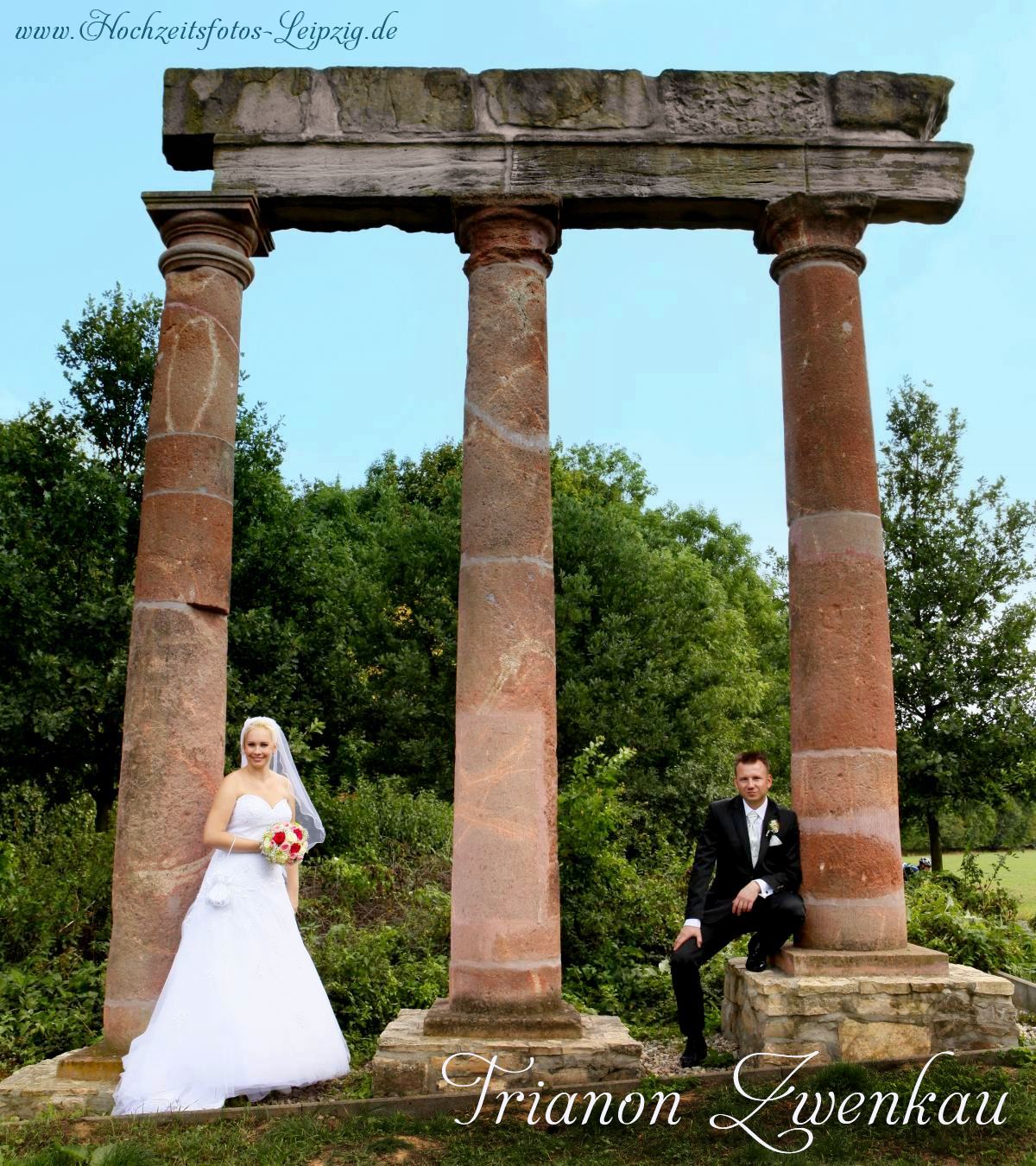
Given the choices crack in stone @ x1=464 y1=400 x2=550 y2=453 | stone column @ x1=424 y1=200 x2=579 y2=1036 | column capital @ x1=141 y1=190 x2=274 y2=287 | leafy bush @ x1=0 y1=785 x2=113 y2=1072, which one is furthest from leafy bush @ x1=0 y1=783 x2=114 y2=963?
crack in stone @ x1=464 y1=400 x2=550 y2=453

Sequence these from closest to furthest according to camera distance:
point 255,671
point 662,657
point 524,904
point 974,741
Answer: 1. point 524,904
2. point 255,671
3. point 974,741
4. point 662,657

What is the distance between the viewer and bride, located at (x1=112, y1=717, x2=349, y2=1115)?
6.36 m

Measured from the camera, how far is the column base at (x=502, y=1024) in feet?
21.9

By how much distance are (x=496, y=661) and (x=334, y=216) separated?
408 centimetres

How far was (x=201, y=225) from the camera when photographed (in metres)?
8.16

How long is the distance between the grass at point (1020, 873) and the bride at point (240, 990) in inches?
384

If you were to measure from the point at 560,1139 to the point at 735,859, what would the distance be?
8.30ft

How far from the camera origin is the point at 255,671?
14914 millimetres

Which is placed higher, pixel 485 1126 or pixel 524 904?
pixel 524 904

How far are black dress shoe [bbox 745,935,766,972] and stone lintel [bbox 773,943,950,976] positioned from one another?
475 millimetres

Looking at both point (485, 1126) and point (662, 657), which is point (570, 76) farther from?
point (662, 657)

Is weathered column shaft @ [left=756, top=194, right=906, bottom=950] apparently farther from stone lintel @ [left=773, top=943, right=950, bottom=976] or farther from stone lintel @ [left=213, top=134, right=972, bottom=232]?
stone lintel @ [left=213, top=134, right=972, bottom=232]

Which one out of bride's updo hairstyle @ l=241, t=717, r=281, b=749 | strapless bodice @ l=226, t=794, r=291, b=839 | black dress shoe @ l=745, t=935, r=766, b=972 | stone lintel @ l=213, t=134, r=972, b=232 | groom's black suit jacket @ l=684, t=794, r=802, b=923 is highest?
stone lintel @ l=213, t=134, r=972, b=232

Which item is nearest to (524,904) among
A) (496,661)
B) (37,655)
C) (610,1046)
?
(610,1046)
